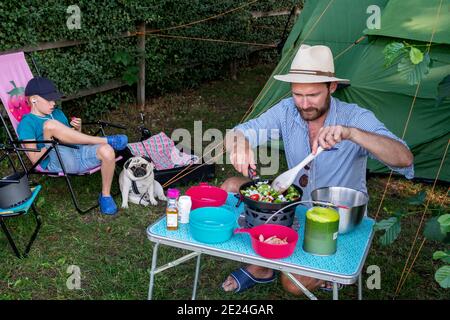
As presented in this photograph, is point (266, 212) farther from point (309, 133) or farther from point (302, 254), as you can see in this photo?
point (309, 133)

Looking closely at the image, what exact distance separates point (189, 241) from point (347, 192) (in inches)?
28.9

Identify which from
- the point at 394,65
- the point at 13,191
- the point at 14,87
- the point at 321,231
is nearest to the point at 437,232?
the point at 321,231

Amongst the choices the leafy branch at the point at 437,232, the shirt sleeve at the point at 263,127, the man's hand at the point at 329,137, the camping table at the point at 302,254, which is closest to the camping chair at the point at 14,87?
the shirt sleeve at the point at 263,127

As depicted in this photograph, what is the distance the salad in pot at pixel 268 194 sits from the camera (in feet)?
6.70

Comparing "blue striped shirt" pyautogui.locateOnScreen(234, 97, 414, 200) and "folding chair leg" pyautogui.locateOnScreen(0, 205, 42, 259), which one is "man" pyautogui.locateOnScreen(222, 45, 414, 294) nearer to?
"blue striped shirt" pyautogui.locateOnScreen(234, 97, 414, 200)

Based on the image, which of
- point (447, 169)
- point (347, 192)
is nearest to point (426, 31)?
point (447, 169)

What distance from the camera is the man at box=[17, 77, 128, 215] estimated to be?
362cm

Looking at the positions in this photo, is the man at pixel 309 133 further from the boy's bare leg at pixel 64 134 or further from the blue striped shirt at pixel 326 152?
the boy's bare leg at pixel 64 134

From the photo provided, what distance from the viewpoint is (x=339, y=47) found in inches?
178

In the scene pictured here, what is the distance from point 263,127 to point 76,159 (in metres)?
1.68

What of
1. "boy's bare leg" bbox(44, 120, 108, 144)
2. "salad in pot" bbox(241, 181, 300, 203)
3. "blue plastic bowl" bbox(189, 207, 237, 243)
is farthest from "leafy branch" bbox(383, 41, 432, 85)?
"boy's bare leg" bbox(44, 120, 108, 144)

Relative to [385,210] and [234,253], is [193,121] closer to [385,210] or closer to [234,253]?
[385,210]

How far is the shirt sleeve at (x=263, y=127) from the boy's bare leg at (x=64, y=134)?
150 centimetres

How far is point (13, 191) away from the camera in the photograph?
303cm
